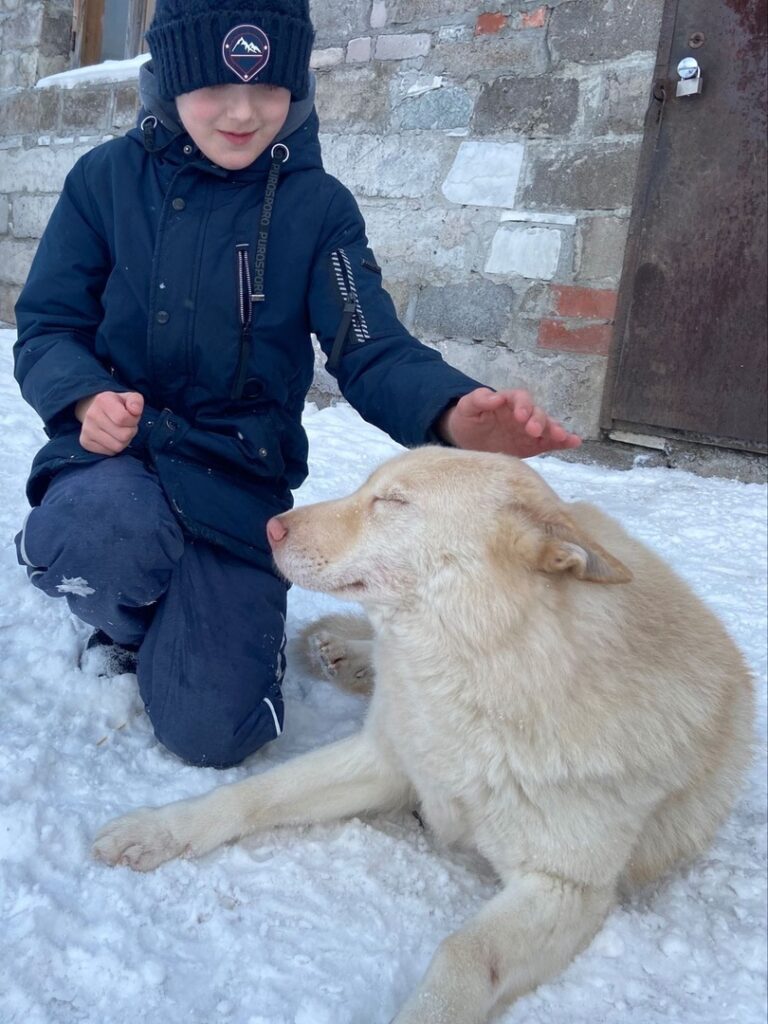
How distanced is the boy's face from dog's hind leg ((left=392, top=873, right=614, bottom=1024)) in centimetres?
159

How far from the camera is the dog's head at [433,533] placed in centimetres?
151

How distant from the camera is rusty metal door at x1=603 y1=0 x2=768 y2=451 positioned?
3621 millimetres

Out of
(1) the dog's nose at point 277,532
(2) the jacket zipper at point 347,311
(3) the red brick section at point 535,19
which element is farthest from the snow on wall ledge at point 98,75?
(1) the dog's nose at point 277,532

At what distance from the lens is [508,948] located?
144 centimetres

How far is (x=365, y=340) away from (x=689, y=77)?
97.1 inches

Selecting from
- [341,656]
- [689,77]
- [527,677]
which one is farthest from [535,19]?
[527,677]

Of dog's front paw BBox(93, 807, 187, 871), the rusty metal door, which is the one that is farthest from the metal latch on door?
dog's front paw BBox(93, 807, 187, 871)

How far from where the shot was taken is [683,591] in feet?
6.11

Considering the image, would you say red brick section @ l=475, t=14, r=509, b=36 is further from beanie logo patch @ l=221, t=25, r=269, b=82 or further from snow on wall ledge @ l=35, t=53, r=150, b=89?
beanie logo patch @ l=221, t=25, r=269, b=82

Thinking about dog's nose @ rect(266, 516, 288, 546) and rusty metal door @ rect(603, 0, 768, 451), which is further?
rusty metal door @ rect(603, 0, 768, 451)

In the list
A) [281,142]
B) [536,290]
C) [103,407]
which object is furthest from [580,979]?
[536,290]

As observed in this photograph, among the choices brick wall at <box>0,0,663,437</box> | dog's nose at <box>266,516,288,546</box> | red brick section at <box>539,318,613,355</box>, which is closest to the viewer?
dog's nose at <box>266,516,288,546</box>

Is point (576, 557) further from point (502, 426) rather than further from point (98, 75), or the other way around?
point (98, 75)

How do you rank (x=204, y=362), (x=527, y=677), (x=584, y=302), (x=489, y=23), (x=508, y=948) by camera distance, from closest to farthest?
(x=508, y=948), (x=527, y=677), (x=204, y=362), (x=584, y=302), (x=489, y=23)
